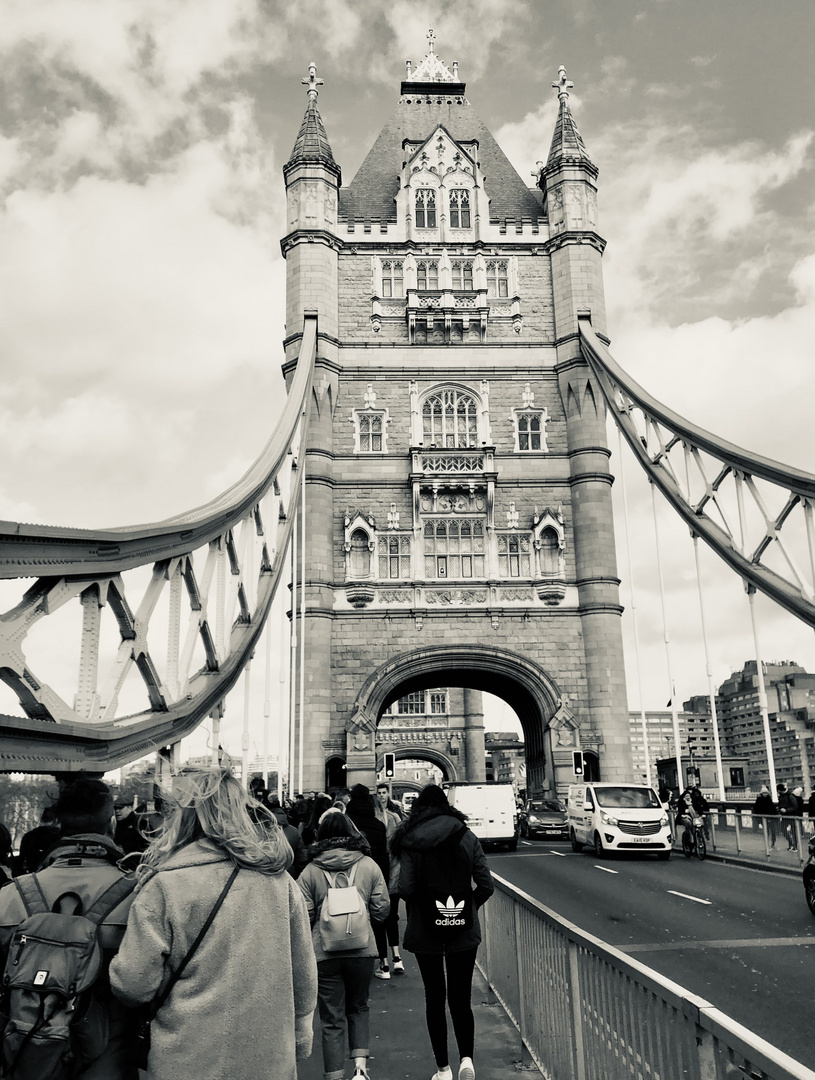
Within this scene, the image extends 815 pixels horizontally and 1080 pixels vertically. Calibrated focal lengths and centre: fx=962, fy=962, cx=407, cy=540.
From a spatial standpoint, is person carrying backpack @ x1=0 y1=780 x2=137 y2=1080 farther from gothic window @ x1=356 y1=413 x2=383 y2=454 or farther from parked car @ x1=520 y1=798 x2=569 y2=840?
gothic window @ x1=356 y1=413 x2=383 y2=454

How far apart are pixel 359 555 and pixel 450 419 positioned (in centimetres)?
523

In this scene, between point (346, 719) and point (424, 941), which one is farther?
point (346, 719)

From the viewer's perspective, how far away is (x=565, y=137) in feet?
105

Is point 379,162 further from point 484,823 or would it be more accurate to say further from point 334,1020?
point 334,1020

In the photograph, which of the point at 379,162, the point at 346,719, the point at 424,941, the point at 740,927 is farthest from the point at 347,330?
the point at 424,941

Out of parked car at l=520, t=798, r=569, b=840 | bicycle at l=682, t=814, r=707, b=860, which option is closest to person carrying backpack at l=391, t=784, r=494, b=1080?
bicycle at l=682, t=814, r=707, b=860

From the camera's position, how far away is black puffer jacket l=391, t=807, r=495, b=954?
521cm

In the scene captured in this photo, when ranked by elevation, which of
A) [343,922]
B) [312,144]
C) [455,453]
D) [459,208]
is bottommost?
[343,922]

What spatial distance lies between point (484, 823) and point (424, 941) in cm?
1794

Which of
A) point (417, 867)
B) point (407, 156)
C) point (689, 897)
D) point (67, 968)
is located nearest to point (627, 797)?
point (689, 897)

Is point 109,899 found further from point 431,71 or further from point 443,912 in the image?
point 431,71

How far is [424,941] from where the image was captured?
17.1 ft

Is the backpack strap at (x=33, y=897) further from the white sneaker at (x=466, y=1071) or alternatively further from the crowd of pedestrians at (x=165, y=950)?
the white sneaker at (x=466, y=1071)

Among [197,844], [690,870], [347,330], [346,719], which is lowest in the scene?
[690,870]
